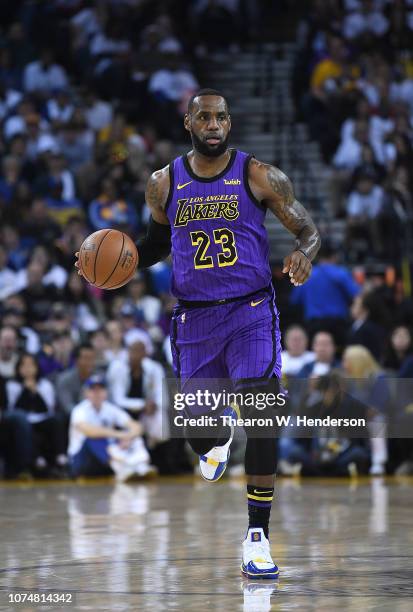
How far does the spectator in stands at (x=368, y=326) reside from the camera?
13.8m

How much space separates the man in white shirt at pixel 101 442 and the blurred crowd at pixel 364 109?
4363 millimetres

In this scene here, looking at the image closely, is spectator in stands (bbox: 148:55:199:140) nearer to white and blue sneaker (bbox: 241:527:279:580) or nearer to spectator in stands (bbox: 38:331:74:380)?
spectator in stands (bbox: 38:331:74:380)

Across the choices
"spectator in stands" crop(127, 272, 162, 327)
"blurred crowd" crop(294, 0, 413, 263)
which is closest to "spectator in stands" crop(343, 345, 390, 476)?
"spectator in stands" crop(127, 272, 162, 327)

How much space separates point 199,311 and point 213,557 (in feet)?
4.37

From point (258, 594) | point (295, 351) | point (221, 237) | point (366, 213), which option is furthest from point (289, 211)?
point (366, 213)

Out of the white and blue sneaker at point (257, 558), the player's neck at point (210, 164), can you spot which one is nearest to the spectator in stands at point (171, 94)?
the player's neck at point (210, 164)

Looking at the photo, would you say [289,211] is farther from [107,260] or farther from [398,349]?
[398,349]

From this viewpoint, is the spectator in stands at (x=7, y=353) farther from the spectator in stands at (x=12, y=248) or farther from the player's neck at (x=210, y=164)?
the player's neck at (x=210, y=164)

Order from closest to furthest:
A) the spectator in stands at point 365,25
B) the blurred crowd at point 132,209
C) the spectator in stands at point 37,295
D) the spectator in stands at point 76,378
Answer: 1. the blurred crowd at point 132,209
2. the spectator in stands at point 76,378
3. the spectator in stands at point 37,295
4. the spectator in stands at point 365,25

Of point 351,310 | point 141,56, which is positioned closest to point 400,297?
point 351,310

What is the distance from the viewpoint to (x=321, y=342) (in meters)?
13.2

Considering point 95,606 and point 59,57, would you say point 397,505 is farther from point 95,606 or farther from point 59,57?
point 59,57

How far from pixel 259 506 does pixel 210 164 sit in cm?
174

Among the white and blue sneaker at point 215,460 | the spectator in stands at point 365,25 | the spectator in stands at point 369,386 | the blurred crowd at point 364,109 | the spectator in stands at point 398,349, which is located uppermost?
the spectator in stands at point 365,25
